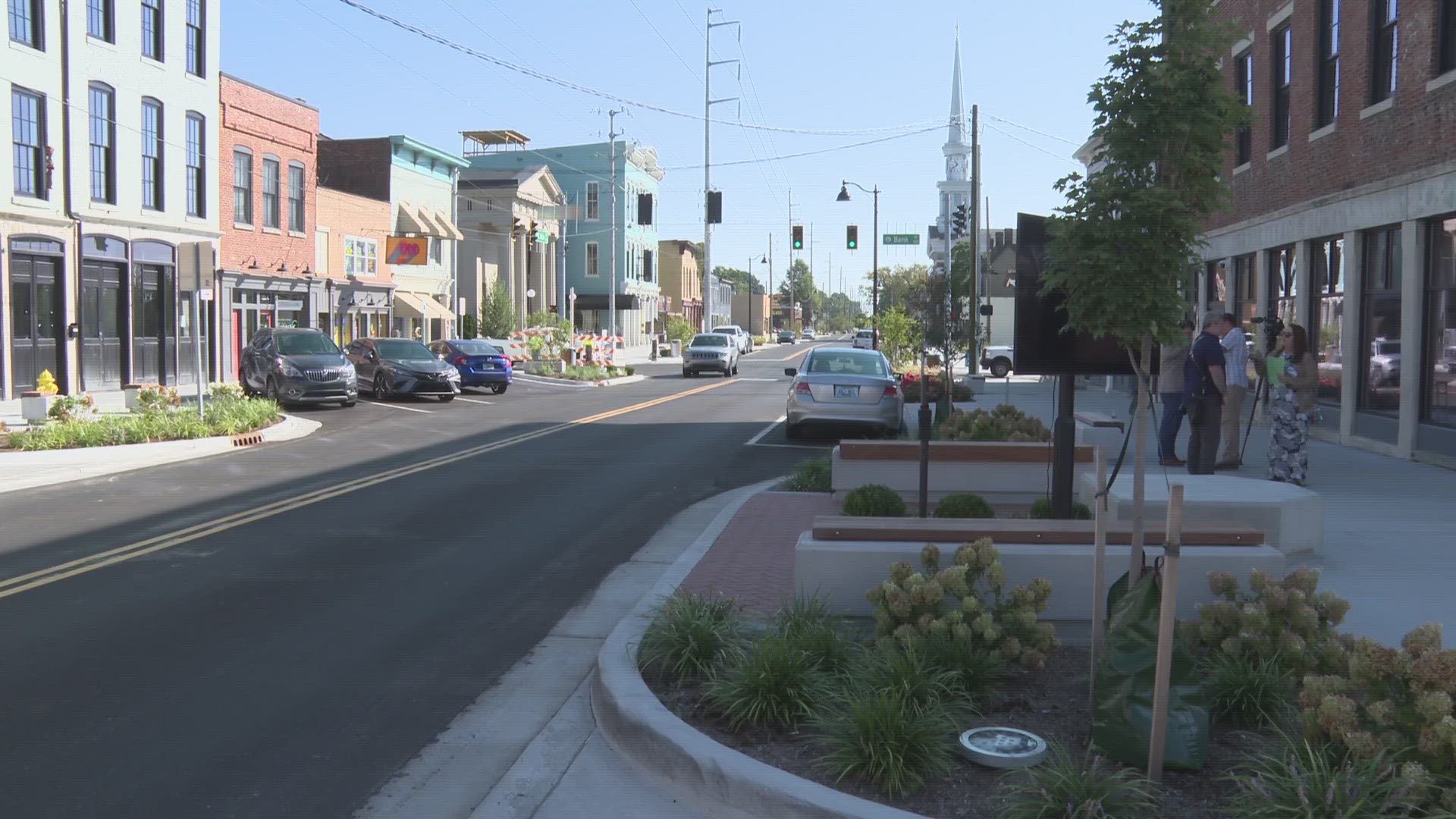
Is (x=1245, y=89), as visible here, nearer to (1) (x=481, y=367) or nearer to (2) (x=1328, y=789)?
(1) (x=481, y=367)

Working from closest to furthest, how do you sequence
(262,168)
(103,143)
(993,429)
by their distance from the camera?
1. (993,429)
2. (103,143)
3. (262,168)

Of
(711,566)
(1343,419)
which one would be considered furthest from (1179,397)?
(711,566)

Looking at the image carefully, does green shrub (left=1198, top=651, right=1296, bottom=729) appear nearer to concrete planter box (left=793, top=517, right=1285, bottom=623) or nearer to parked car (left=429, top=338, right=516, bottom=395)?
concrete planter box (left=793, top=517, right=1285, bottom=623)

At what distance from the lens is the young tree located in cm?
508

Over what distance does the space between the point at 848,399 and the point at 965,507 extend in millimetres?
9611

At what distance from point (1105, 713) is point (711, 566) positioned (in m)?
4.41

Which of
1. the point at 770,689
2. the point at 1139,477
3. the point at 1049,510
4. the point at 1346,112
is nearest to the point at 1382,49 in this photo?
the point at 1346,112

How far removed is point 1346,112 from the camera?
58.3 ft

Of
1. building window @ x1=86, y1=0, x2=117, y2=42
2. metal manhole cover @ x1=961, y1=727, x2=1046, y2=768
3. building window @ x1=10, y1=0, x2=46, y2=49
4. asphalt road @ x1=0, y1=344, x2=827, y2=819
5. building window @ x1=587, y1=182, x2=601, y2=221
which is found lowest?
asphalt road @ x1=0, y1=344, x2=827, y2=819

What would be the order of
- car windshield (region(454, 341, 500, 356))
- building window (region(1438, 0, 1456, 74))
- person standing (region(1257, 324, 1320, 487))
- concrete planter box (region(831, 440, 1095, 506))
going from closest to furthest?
concrete planter box (region(831, 440, 1095, 506)) < person standing (region(1257, 324, 1320, 487)) < building window (region(1438, 0, 1456, 74)) < car windshield (region(454, 341, 500, 356))

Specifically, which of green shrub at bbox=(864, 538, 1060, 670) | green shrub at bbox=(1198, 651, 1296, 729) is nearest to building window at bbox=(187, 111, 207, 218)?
green shrub at bbox=(864, 538, 1060, 670)

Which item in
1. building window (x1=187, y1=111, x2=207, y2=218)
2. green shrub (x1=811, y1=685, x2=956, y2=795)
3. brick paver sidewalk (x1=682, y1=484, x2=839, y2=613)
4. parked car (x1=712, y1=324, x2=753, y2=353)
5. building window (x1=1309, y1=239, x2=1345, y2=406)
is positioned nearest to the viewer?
green shrub (x1=811, y1=685, x2=956, y2=795)

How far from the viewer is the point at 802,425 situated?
1947cm

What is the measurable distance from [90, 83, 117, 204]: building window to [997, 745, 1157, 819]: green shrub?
96.8 ft
